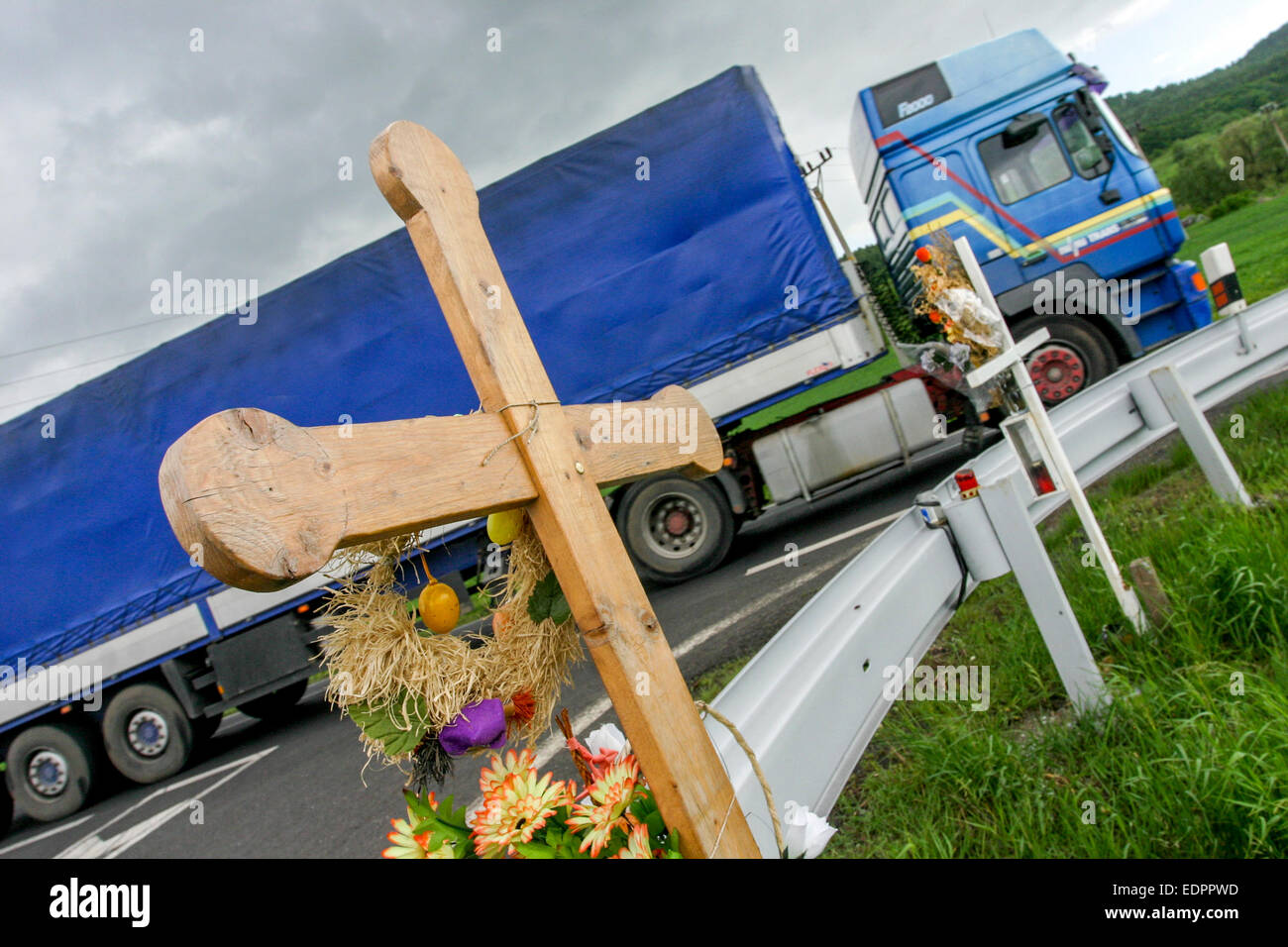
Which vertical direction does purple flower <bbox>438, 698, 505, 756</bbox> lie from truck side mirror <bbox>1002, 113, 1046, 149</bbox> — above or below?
below

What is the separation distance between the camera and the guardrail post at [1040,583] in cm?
221

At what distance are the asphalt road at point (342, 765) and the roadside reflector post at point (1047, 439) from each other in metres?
2.14

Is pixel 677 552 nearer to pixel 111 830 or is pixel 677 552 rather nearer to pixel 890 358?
pixel 890 358

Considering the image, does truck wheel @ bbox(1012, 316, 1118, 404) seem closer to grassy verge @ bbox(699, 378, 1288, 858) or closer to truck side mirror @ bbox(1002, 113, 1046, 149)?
truck side mirror @ bbox(1002, 113, 1046, 149)

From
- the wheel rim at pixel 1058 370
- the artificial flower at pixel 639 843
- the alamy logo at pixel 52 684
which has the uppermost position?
the alamy logo at pixel 52 684

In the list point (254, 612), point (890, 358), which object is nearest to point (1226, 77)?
point (890, 358)

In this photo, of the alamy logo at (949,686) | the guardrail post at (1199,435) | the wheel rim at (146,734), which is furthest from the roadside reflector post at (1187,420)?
the wheel rim at (146,734)

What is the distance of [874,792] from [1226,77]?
10838 cm

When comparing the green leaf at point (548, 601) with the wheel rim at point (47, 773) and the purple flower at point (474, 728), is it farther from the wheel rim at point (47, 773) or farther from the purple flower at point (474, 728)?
the wheel rim at point (47, 773)

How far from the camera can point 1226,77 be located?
81.5 m
